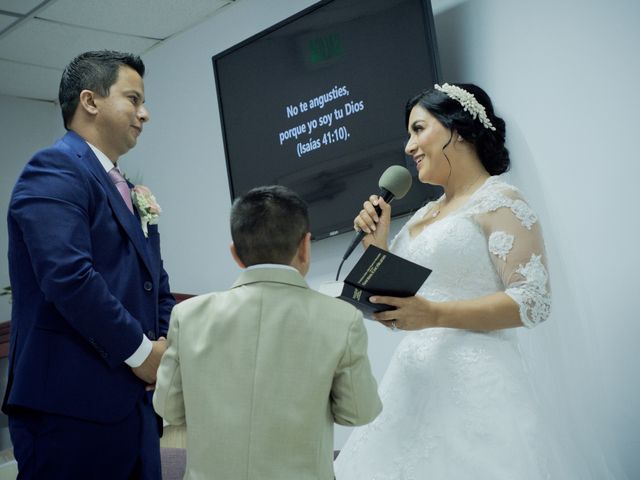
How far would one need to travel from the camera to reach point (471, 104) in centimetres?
242

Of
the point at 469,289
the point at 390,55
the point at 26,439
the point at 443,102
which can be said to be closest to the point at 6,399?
the point at 26,439

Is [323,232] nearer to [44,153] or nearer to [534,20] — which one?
[534,20]

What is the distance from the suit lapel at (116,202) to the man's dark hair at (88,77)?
17 cm

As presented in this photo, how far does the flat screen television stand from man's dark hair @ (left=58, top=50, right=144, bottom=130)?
4.67 ft

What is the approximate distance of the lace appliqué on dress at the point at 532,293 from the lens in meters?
2.04

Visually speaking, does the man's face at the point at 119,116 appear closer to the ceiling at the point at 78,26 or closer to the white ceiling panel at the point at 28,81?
the ceiling at the point at 78,26

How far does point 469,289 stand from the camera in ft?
7.28

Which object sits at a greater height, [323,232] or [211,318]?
[323,232]

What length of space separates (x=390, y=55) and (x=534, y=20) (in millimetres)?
638

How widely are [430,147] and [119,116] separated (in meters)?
0.95

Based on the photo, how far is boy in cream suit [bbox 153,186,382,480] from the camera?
1542 mm

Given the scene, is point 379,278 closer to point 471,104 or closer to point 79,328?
point 79,328

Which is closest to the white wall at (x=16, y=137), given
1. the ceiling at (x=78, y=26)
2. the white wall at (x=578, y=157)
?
the ceiling at (x=78, y=26)

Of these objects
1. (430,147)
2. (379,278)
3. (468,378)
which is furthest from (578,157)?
(379,278)
